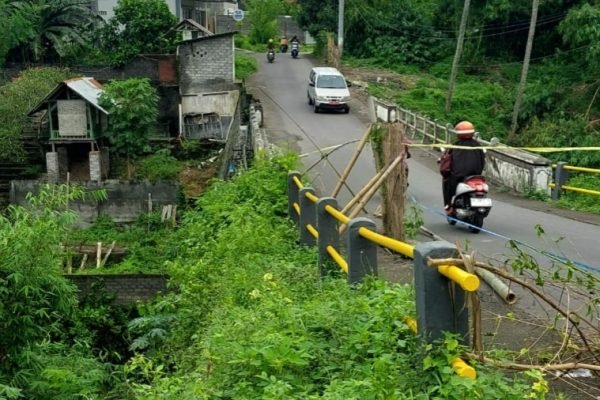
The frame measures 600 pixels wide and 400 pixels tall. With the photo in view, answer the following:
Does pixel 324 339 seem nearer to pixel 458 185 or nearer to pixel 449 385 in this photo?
pixel 449 385

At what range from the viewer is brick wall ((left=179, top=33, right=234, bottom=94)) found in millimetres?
30641

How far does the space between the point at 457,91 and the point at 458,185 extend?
2624 cm

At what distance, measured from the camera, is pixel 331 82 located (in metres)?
29.8

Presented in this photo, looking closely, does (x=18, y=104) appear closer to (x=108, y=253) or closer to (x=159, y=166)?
(x=159, y=166)

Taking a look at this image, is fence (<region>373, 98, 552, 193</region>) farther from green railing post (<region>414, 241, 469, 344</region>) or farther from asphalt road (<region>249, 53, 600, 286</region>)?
green railing post (<region>414, 241, 469, 344</region>)

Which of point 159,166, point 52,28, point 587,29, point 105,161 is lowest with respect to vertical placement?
point 159,166

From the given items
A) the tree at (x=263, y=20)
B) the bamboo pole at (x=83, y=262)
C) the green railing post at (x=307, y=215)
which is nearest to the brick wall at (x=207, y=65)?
the bamboo pole at (x=83, y=262)

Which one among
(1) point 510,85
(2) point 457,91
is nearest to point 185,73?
(2) point 457,91

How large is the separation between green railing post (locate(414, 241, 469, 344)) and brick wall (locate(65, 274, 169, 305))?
13.0m

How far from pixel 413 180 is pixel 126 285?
696 centimetres

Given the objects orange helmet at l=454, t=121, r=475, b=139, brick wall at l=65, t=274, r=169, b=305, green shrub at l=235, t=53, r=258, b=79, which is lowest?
brick wall at l=65, t=274, r=169, b=305

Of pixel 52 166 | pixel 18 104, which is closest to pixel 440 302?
pixel 52 166

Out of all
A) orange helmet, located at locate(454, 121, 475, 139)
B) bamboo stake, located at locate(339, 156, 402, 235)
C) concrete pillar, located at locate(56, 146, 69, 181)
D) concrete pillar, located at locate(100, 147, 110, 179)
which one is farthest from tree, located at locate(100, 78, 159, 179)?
bamboo stake, located at locate(339, 156, 402, 235)

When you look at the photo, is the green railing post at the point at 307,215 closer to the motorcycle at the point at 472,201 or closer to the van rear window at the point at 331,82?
the motorcycle at the point at 472,201
